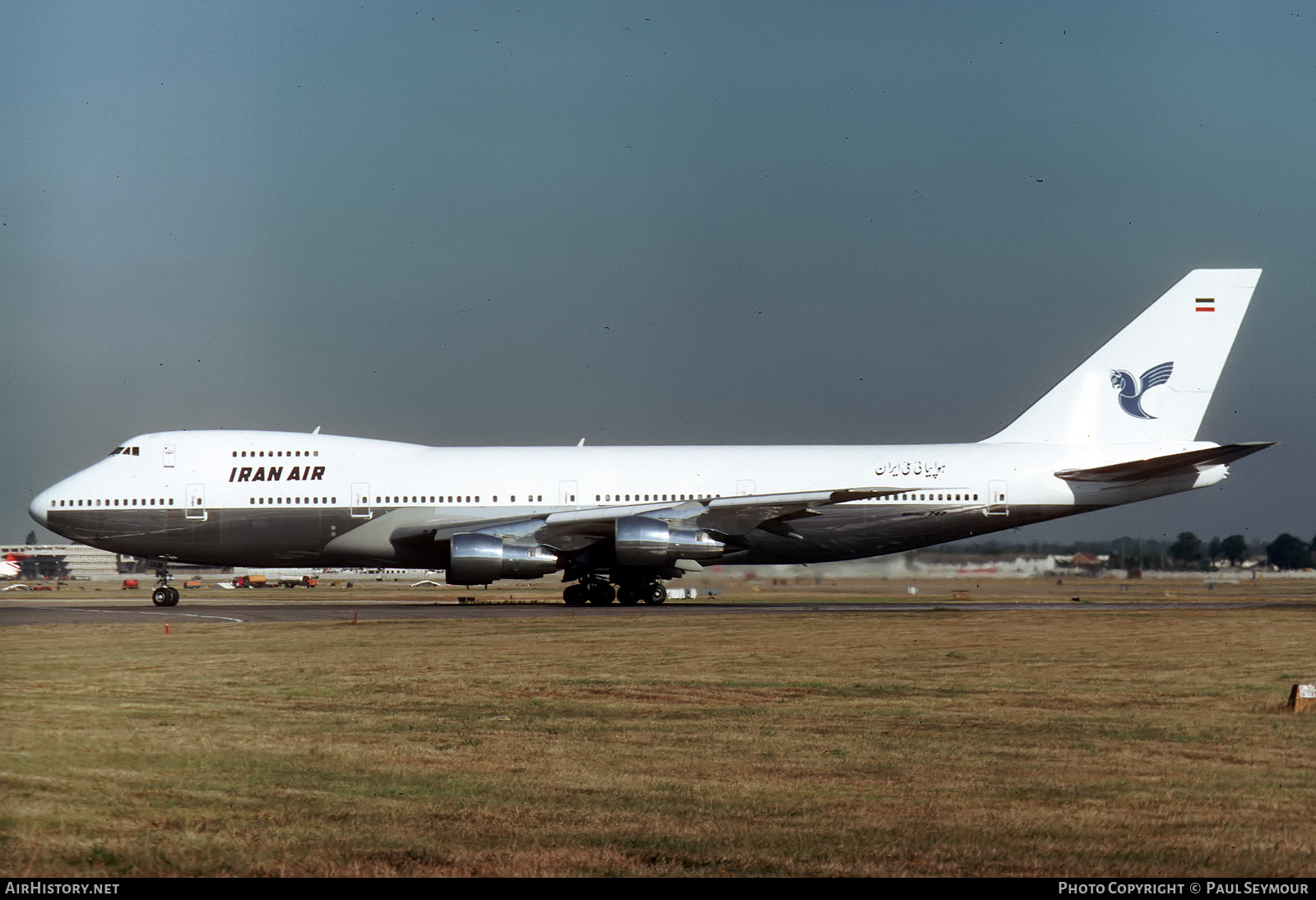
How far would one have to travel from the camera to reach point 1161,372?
112ft

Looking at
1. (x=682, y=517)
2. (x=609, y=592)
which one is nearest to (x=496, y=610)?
(x=609, y=592)

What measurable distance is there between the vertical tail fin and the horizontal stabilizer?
1462mm

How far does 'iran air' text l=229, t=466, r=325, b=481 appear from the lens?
110ft

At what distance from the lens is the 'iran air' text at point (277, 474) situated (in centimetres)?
3347

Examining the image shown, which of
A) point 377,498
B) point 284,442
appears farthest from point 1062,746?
point 284,442

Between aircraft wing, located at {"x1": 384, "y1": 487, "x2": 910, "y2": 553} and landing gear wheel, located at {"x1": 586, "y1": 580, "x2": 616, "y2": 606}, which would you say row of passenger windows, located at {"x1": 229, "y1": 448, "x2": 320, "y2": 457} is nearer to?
aircraft wing, located at {"x1": 384, "y1": 487, "x2": 910, "y2": 553}

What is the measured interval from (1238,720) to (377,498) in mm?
25139

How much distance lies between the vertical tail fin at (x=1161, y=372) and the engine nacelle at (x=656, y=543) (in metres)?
8.96

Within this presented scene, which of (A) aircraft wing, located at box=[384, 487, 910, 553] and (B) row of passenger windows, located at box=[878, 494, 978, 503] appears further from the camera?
(B) row of passenger windows, located at box=[878, 494, 978, 503]

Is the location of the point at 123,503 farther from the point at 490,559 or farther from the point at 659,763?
the point at 659,763

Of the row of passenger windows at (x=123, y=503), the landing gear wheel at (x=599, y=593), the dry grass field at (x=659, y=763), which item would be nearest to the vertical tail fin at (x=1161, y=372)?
the landing gear wheel at (x=599, y=593)

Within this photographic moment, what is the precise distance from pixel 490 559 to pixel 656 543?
393cm

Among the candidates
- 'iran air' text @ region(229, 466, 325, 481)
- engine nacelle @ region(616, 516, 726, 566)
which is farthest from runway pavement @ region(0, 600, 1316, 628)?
'iran air' text @ region(229, 466, 325, 481)
